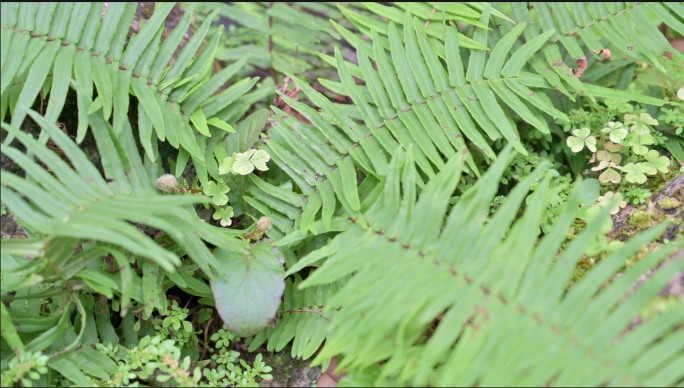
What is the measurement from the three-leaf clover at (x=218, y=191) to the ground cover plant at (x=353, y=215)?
11 millimetres

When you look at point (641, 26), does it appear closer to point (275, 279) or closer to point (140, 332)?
point (275, 279)

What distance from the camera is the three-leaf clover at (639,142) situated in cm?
239

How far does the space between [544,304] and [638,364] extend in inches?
11.6

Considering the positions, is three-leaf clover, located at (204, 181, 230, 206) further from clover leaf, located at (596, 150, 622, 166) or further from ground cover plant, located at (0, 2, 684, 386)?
clover leaf, located at (596, 150, 622, 166)

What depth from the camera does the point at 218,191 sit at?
7.77 feet

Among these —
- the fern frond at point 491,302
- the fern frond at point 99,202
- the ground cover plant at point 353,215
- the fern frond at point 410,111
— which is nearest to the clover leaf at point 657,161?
the ground cover plant at point 353,215

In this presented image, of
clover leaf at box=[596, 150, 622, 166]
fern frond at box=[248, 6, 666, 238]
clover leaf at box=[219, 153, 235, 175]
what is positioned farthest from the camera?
clover leaf at box=[596, 150, 622, 166]

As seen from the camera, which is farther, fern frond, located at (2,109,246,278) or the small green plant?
the small green plant

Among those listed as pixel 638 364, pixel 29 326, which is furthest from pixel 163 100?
pixel 638 364

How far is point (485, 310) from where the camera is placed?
1526 mm

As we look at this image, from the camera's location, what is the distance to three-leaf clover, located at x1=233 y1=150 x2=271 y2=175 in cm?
234

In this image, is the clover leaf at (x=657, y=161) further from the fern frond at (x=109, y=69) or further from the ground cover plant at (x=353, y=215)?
the fern frond at (x=109, y=69)

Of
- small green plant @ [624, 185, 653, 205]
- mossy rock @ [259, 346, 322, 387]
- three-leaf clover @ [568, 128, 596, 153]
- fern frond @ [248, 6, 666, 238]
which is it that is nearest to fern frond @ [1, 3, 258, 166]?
fern frond @ [248, 6, 666, 238]

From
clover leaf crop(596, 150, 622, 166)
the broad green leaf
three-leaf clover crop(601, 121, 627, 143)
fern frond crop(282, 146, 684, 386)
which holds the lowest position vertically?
the broad green leaf
